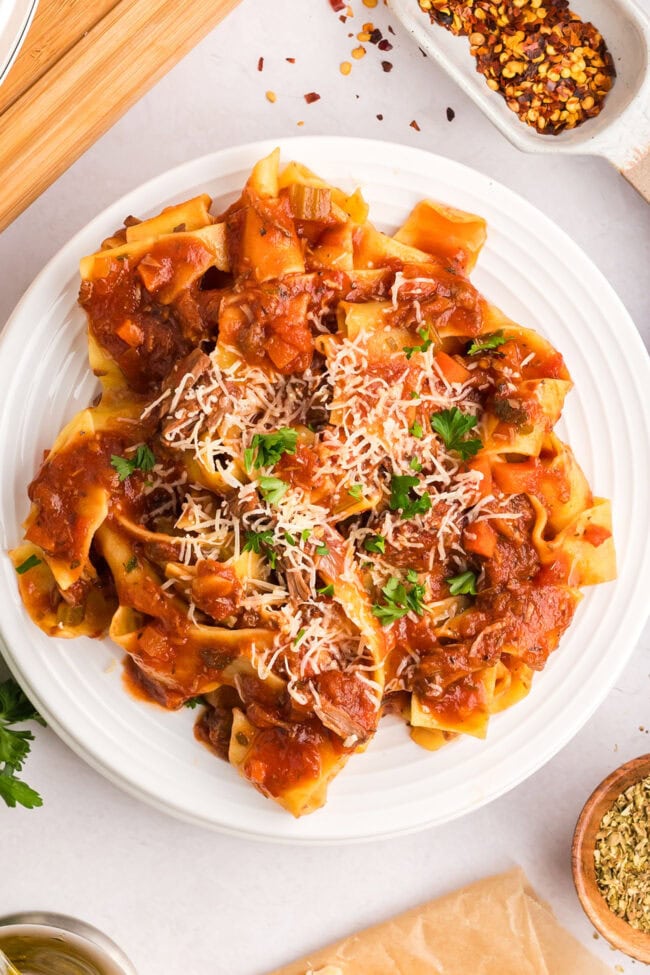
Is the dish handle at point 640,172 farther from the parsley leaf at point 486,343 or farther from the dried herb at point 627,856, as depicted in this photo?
the dried herb at point 627,856

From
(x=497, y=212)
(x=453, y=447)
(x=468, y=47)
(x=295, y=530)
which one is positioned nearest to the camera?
(x=295, y=530)

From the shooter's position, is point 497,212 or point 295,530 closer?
point 295,530

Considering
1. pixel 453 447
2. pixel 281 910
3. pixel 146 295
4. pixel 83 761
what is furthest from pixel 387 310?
pixel 281 910

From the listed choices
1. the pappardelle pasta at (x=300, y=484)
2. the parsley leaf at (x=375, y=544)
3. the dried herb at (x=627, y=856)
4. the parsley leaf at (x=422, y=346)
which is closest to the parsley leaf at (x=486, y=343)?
the pappardelle pasta at (x=300, y=484)

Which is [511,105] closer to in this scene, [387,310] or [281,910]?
[387,310]

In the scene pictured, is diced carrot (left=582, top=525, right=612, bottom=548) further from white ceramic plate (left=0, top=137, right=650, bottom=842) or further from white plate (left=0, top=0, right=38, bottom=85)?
white plate (left=0, top=0, right=38, bottom=85)

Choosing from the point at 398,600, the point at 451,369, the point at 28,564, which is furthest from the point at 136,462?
the point at 451,369
